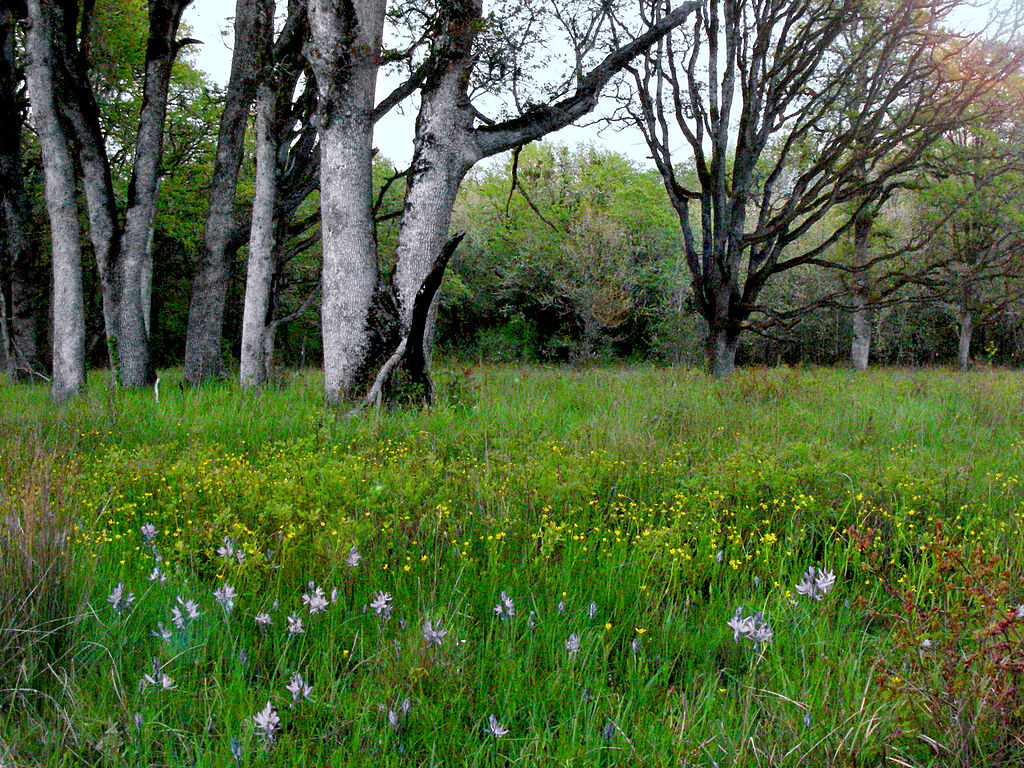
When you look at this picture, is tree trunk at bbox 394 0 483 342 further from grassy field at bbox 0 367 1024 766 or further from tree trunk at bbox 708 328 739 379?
tree trunk at bbox 708 328 739 379

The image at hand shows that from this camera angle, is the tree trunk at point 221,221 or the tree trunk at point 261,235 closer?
the tree trunk at point 261,235

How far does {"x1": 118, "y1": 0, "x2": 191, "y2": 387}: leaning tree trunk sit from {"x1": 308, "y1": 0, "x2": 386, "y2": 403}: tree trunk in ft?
12.7

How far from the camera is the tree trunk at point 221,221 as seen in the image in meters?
9.72

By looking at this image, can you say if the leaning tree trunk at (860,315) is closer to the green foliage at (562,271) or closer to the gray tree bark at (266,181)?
the green foliage at (562,271)

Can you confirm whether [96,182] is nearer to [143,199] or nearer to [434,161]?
[143,199]

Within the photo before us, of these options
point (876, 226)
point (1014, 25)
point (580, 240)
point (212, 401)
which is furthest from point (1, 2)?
point (876, 226)

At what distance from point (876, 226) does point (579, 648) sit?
2588cm

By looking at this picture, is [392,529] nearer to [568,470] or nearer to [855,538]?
[568,470]

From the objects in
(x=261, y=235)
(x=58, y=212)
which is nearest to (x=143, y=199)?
(x=58, y=212)

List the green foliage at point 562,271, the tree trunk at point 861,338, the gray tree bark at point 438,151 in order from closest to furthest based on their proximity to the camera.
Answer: the gray tree bark at point 438,151, the tree trunk at point 861,338, the green foliage at point 562,271

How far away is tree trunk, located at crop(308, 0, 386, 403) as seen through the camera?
266 inches

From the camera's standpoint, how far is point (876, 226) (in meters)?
22.9

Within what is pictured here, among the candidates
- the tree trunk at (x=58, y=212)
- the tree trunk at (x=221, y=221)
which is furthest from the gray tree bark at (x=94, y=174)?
the tree trunk at (x=221, y=221)

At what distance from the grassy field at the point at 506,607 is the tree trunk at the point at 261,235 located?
12.5 ft
